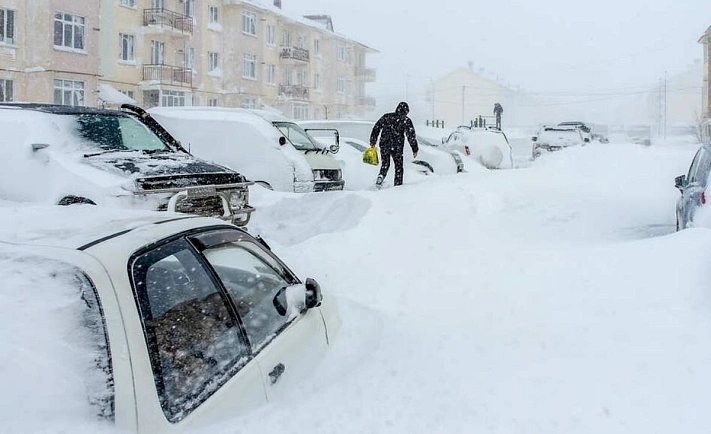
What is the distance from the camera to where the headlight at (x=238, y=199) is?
23.4ft

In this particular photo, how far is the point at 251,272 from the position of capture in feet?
11.6

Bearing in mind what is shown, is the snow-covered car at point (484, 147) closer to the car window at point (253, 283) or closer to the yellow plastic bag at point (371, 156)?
the yellow plastic bag at point (371, 156)

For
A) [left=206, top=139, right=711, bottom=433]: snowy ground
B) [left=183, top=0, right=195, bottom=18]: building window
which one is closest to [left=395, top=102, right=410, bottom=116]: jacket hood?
[left=206, top=139, right=711, bottom=433]: snowy ground

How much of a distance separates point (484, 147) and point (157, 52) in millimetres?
22781

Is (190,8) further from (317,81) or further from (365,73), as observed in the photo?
(365,73)

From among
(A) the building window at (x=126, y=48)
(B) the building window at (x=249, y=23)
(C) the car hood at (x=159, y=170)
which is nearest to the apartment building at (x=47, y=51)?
(A) the building window at (x=126, y=48)

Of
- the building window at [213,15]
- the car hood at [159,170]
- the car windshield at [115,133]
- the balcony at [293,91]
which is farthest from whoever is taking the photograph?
the balcony at [293,91]

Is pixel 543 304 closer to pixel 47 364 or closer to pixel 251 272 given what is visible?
pixel 251 272

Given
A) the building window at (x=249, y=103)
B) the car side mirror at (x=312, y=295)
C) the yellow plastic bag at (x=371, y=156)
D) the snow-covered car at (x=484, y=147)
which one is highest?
the building window at (x=249, y=103)

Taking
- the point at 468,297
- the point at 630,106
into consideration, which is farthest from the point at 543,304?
the point at 630,106

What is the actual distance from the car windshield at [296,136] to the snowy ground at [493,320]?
3.57m

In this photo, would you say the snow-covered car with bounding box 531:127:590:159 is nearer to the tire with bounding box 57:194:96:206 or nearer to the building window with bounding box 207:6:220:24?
the tire with bounding box 57:194:96:206

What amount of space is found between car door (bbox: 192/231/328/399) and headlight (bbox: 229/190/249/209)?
3.57 meters

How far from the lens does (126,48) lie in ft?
116
